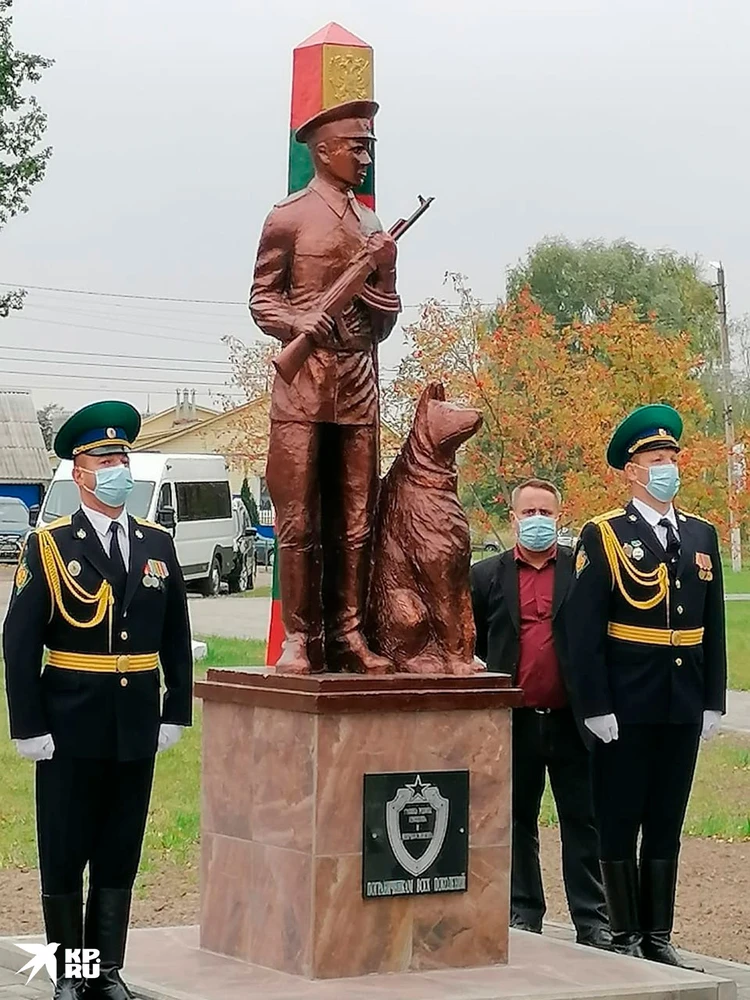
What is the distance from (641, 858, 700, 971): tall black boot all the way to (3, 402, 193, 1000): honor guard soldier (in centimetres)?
191

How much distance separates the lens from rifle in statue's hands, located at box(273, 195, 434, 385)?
274 inches

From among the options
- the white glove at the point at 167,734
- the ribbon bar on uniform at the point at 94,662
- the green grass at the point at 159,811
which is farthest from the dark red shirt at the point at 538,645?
the green grass at the point at 159,811

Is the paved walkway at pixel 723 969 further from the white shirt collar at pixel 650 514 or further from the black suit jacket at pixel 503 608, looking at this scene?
the white shirt collar at pixel 650 514

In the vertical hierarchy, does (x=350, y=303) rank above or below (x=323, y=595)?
above

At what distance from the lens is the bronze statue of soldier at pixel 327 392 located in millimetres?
7070

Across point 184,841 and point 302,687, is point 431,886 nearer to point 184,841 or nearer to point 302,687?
point 302,687

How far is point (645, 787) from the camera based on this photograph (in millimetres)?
7336

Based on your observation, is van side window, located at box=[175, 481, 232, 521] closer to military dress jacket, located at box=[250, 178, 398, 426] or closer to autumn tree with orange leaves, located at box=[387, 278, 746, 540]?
autumn tree with orange leaves, located at box=[387, 278, 746, 540]

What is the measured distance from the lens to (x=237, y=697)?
6.99 meters

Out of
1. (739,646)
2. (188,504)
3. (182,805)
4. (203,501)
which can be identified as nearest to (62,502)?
(188,504)

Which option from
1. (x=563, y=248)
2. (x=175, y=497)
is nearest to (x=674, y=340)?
(x=175, y=497)

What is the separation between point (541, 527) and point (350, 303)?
1.45 meters

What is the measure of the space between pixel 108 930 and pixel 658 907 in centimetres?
206

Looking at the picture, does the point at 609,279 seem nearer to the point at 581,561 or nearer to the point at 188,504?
the point at 188,504
